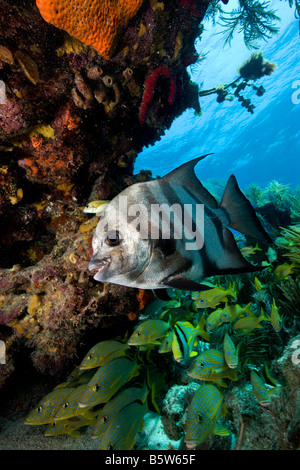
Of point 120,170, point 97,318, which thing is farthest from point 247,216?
point 120,170

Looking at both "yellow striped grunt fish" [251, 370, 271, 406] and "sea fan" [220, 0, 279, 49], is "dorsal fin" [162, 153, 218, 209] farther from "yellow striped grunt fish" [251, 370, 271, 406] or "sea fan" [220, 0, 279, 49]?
"sea fan" [220, 0, 279, 49]

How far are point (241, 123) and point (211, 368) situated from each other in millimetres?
48235

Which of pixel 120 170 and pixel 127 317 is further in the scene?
pixel 120 170

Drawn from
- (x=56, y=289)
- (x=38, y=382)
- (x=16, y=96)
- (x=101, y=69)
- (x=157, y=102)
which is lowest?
(x=38, y=382)

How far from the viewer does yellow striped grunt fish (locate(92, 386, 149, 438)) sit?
2482mm

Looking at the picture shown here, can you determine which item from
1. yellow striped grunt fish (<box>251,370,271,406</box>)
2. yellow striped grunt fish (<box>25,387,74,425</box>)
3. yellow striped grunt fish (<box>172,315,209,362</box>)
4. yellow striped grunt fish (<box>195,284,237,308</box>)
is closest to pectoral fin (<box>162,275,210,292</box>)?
yellow striped grunt fish (<box>172,315,209,362</box>)

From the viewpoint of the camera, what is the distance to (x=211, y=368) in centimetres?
257

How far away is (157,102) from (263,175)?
71839 millimetres

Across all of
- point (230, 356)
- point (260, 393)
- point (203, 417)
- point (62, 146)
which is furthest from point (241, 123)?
point (203, 417)

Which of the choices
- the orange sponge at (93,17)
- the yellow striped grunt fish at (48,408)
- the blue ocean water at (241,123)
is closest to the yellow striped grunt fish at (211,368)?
the yellow striped grunt fish at (48,408)

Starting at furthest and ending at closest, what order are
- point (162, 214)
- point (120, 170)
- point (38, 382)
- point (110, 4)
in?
1. point (120, 170)
2. point (38, 382)
3. point (110, 4)
4. point (162, 214)

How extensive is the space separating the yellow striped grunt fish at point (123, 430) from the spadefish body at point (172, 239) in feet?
6.25

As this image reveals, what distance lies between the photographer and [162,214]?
61.7 inches

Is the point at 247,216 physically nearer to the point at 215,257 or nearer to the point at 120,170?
the point at 215,257
